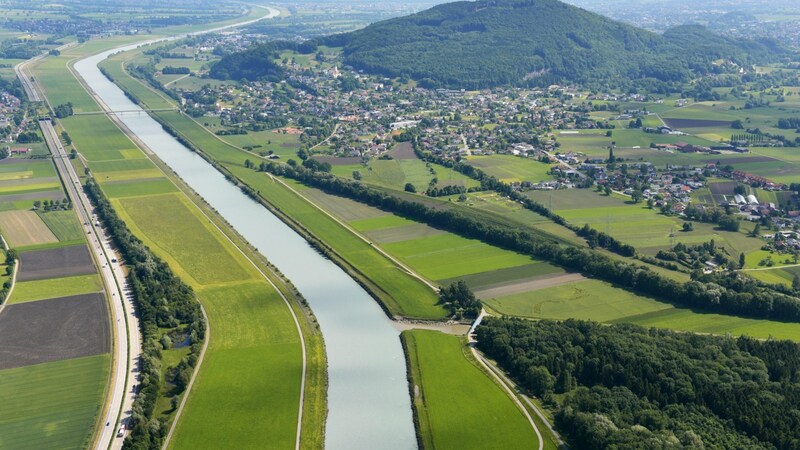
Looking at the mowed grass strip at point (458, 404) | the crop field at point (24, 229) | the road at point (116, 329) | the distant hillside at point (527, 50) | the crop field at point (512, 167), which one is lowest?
the mowed grass strip at point (458, 404)

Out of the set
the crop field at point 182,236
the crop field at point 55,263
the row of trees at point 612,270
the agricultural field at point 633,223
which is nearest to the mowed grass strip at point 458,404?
the row of trees at point 612,270

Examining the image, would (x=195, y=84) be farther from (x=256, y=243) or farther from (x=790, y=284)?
(x=790, y=284)

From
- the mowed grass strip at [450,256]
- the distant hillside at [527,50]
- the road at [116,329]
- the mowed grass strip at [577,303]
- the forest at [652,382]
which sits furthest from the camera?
the distant hillside at [527,50]

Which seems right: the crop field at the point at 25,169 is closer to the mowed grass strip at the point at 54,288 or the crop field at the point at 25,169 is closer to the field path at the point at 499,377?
the mowed grass strip at the point at 54,288

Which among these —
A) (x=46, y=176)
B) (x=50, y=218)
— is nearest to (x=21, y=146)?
(x=46, y=176)

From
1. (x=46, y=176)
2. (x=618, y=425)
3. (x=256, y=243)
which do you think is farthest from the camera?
(x=46, y=176)

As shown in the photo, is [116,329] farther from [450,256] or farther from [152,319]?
[450,256]

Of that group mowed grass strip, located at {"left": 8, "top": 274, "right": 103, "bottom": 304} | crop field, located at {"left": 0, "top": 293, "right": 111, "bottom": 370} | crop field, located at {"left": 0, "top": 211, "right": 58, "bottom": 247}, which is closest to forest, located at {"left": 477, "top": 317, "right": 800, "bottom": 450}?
crop field, located at {"left": 0, "top": 293, "right": 111, "bottom": 370}

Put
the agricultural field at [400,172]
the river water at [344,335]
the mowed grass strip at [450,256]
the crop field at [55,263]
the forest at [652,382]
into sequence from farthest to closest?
1. the agricultural field at [400,172]
2. the mowed grass strip at [450,256]
3. the crop field at [55,263]
4. the river water at [344,335]
5. the forest at [652,382]
